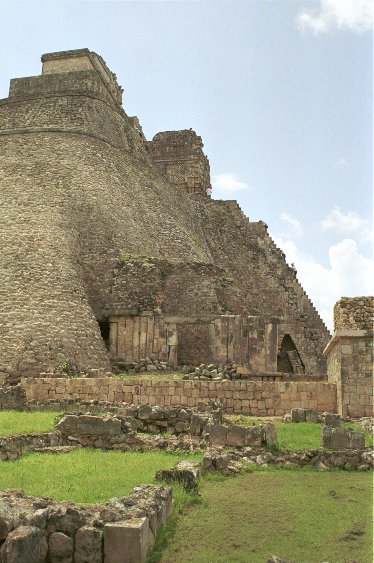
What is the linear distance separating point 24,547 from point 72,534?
480mm

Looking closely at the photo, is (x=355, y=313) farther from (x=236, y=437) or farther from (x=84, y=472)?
(x=84, y=472)

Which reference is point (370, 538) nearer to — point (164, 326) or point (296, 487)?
point (296, 487)

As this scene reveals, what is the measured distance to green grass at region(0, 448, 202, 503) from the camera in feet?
23.3

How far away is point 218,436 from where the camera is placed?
10.2 metres

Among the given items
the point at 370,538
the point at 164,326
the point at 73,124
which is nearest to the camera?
the point at 370,538

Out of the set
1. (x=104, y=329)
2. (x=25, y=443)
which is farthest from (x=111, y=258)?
(x=25, y=443)

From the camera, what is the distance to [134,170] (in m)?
28.7

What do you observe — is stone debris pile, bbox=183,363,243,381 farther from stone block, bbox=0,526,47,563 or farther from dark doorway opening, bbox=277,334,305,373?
stone block, bbox=0,526,47,563

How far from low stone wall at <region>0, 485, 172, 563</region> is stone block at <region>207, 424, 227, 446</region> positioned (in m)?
4.54

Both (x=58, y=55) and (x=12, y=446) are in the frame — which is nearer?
(x=12, y=446)

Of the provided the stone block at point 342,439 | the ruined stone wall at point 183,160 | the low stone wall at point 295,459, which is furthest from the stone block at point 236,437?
the ruined stone wall at point 183,160

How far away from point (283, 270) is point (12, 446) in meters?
23.2

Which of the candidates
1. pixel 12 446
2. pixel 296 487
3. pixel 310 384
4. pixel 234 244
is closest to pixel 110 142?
pixel 234 244

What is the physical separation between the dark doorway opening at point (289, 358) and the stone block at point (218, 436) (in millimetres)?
18889
